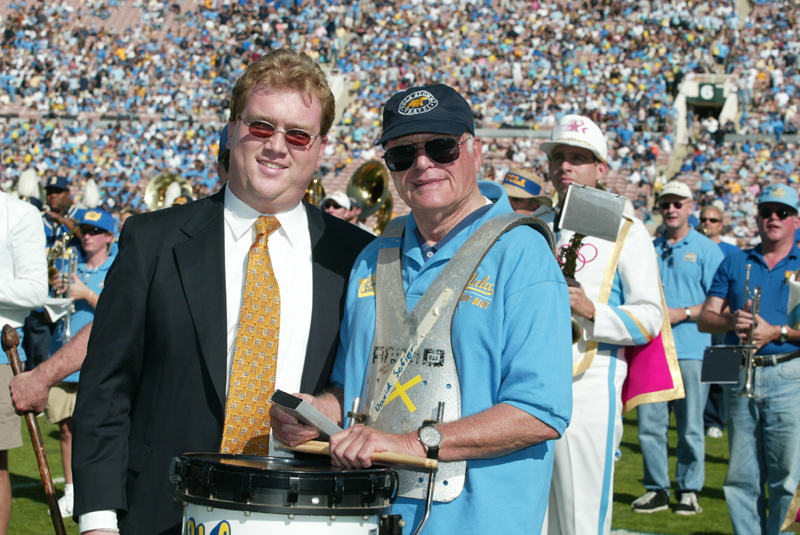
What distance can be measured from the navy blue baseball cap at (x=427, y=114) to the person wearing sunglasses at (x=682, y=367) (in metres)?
4.73

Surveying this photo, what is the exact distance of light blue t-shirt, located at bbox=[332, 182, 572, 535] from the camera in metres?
2.32

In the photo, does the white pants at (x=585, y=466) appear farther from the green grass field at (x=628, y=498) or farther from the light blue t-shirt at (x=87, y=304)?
the light blue t-shirt at (x=87, y=304)

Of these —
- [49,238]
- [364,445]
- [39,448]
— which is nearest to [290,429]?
[364,445]

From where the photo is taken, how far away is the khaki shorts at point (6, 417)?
14.6 feet

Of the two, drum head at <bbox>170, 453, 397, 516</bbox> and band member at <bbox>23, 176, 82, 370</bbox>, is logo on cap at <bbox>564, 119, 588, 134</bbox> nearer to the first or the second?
drum head at <bbox>170, 453, 397, 516</bbox>

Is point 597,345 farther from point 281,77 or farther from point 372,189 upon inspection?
point 372,189

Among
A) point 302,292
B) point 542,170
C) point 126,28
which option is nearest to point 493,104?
point 542,170

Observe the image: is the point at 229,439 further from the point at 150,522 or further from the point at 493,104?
the point at 493,104

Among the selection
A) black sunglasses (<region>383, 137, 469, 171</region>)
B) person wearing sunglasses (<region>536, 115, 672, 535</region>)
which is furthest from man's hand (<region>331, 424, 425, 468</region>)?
person wearing sunglasses (<region>536, 115, 672, 535</region>)

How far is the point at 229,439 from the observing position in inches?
106

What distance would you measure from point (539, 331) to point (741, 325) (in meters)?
3.40

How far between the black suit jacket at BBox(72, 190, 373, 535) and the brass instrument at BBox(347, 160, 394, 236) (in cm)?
846

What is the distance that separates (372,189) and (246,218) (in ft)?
28.6

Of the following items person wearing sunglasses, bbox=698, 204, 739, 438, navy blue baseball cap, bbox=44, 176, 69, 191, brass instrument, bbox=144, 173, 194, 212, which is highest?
navy blue baseball cap, bbox=44, 176, 69, 191
